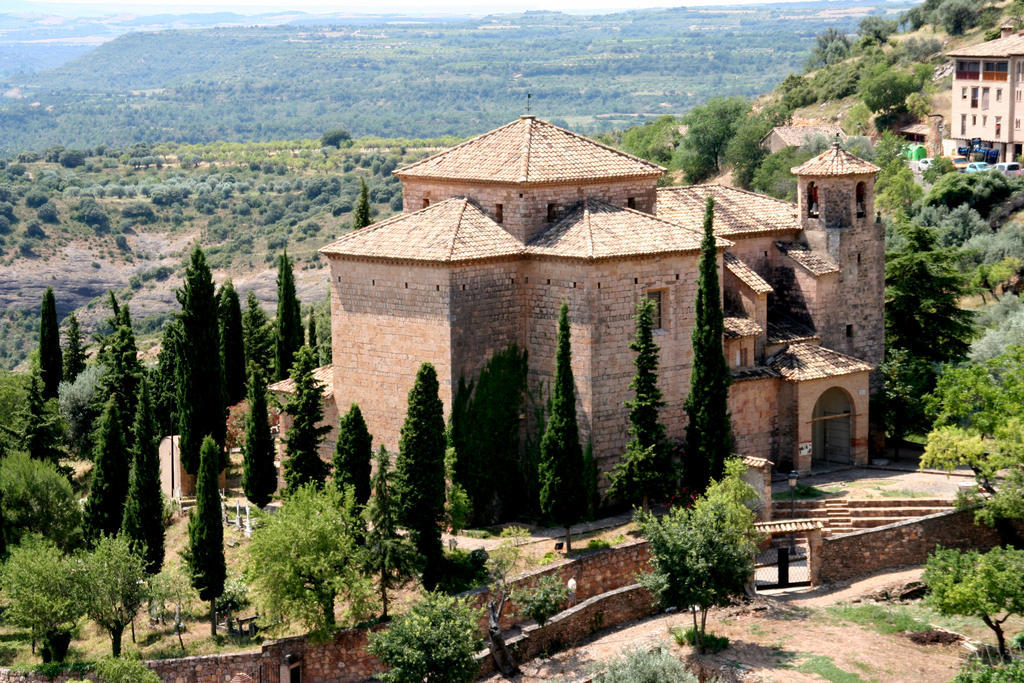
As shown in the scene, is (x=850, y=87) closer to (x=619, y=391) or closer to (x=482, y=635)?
(x=619, y=391)

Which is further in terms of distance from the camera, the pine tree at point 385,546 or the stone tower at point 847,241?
the stone tower at point 847,241

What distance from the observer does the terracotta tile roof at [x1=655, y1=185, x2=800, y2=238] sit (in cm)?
4153

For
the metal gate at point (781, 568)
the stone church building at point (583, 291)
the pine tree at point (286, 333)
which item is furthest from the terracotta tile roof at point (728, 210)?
the pine tree at point (286, 333)

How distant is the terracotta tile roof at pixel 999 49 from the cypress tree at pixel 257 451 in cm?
4952

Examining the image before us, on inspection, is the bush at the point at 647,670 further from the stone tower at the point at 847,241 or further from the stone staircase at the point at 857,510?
the stone tower at the point at 847,241

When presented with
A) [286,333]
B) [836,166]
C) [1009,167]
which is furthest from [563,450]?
[1009,167]

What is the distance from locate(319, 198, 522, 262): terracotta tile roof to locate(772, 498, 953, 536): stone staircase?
9.15m

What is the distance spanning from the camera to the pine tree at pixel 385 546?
3206 centimetres

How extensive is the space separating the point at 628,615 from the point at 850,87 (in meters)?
69.5

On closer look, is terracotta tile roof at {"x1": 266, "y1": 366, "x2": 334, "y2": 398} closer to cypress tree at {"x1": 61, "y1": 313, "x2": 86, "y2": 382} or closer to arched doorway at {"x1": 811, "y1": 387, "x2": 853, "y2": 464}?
cypress tree at {"x1": 61, "y1": 313, "x2": 86, "y2": 382}

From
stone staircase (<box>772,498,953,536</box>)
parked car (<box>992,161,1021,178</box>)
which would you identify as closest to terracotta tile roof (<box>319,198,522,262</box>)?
stone staircase (<box>772,498,953,536</box>)

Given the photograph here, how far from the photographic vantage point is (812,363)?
40250 mm

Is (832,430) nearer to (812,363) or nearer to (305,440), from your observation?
(812,363)

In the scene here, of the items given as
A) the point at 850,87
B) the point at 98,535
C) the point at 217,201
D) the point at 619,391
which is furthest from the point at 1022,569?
the point at 217,201
